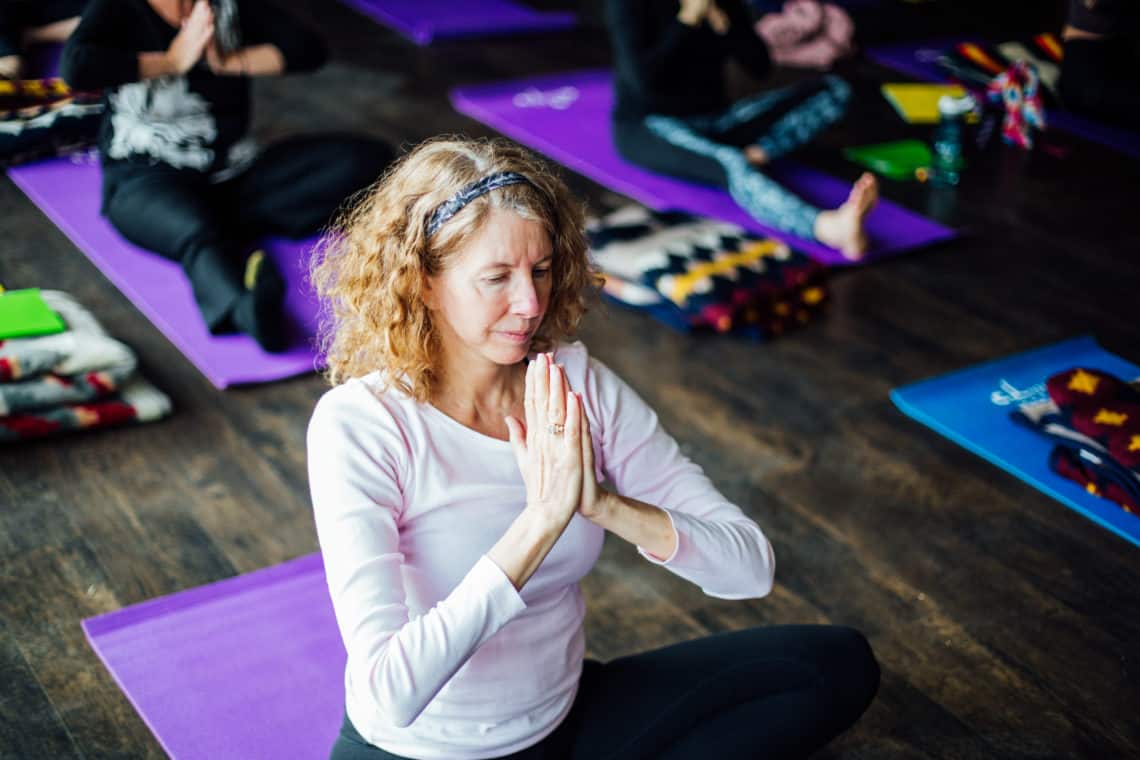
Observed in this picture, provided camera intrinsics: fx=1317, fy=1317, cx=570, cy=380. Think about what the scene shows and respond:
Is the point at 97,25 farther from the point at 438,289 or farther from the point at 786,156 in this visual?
the point at 786,156

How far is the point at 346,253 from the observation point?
5.58 feet

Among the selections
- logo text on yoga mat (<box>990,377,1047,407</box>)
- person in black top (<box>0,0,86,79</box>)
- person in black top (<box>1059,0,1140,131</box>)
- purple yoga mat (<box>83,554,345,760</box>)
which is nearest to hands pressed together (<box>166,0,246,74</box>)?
person in black top (<box>0,0,86,79</box>)

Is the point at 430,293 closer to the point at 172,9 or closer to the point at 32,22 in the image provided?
the point at 172,9

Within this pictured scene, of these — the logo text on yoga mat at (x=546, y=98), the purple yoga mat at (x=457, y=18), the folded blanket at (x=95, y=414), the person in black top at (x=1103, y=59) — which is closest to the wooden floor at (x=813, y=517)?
the folded blanket at (x=95, y=414)

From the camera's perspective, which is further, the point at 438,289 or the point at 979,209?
the point at 979,209

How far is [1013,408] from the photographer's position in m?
3.06

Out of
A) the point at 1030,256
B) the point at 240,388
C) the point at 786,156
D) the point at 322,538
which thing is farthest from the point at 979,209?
the point at 322,538

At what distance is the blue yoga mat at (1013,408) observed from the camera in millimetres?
2727

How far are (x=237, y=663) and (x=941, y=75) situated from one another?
14.0 ft

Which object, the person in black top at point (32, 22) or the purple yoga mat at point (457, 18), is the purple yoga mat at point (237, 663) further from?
the purple yoga mat at point (457, 18)

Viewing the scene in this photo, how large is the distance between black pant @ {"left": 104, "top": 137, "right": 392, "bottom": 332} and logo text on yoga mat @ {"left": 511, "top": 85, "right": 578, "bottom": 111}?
107cm

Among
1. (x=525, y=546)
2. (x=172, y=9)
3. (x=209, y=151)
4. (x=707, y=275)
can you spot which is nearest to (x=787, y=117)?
(x=707, y=275)

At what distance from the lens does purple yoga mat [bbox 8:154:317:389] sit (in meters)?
3.07

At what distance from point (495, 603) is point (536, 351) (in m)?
0.44
